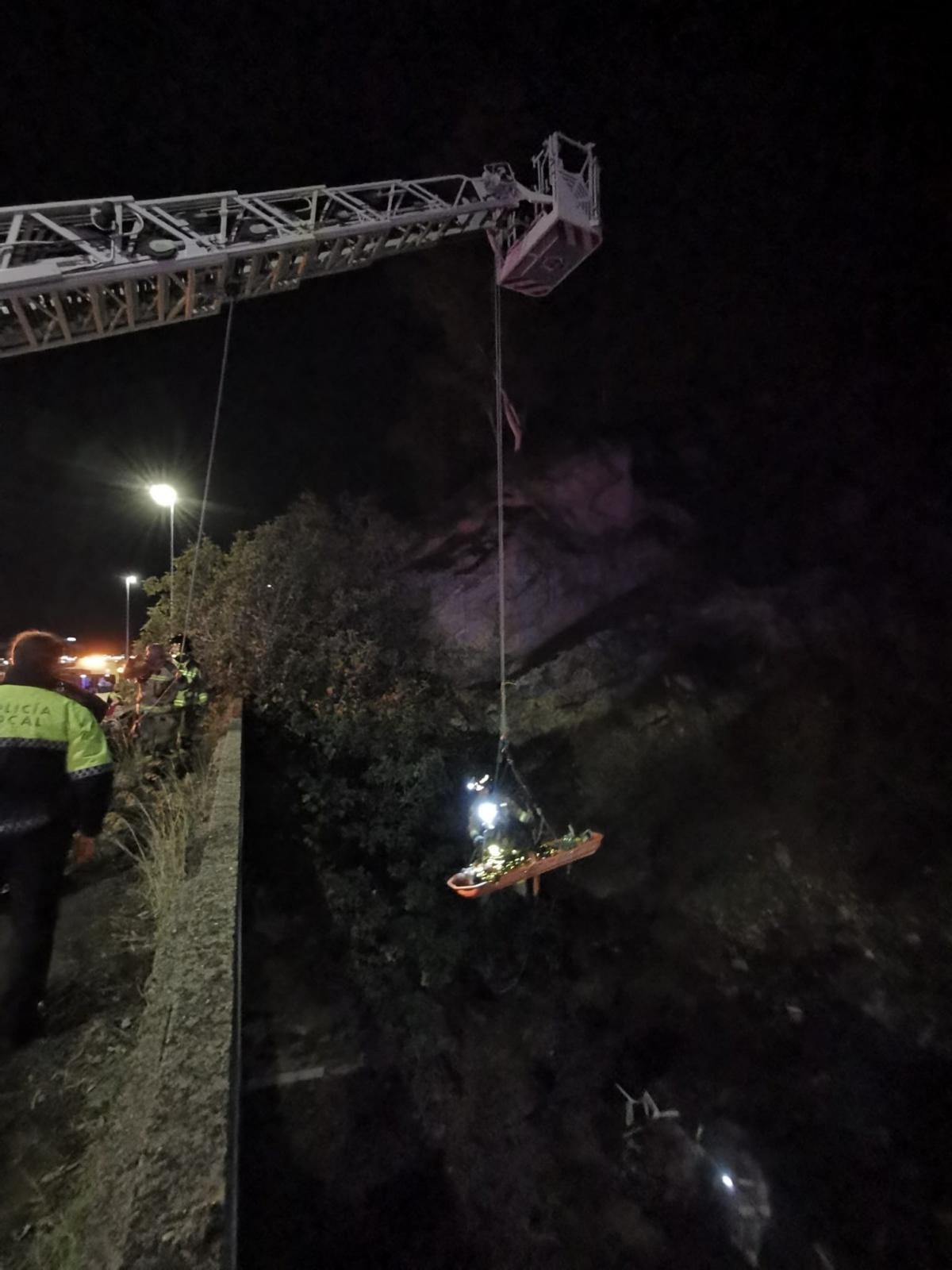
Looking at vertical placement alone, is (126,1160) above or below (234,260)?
below

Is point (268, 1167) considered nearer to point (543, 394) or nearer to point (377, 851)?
point (377, 851)

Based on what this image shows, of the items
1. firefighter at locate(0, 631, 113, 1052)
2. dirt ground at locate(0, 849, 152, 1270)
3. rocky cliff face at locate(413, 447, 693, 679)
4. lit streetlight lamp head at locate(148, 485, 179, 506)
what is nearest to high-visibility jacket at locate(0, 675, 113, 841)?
firefighter at locate(0, 631, 113, 1052)

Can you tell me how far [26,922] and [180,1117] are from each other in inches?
54.9

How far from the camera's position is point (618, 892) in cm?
806

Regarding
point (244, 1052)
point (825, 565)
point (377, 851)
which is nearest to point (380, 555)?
point (377, 851)

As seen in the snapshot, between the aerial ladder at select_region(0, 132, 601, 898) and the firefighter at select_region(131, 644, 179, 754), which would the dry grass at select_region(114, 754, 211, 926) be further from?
the aerial ladder at select_region(0, 132, 601, 898)

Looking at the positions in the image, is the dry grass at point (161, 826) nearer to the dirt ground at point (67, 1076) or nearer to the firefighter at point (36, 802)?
the dirt ground at point (67, 1076)

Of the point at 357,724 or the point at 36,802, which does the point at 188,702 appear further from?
the point at 36,802

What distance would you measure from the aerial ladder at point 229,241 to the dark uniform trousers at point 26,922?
311cm

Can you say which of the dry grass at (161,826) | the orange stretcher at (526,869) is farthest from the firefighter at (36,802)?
the orange stretcher at (526,869)

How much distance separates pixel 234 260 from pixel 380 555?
602 centimetres

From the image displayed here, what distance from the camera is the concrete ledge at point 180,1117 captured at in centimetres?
175

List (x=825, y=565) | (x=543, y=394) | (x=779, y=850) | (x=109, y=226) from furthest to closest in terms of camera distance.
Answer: (x=543, y=394)
(x=825, y=565)
(x=779, y=850)
(x=109, y=226)

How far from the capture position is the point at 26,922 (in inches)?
112
